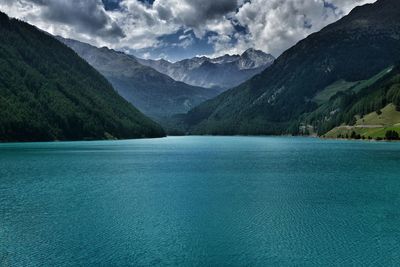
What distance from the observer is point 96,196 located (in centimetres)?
6084

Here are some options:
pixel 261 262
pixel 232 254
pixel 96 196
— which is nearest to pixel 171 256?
pixel 232 254

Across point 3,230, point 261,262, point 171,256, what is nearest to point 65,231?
point 3,230

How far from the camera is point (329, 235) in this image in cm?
3894

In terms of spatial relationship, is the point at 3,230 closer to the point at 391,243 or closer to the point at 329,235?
the point at 329,235

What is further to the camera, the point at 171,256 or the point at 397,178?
the point at 397,178

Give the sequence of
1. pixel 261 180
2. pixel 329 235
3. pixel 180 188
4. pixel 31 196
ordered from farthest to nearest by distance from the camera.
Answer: pixel 261 180 → pixel 180 188 → pixel 31 196 → pixel 329 235

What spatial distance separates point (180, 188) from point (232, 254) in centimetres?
3658

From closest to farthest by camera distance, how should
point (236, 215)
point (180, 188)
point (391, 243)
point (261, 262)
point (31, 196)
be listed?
1. point (261, 262)
2. point (391, 243)
3. point (236, 215)
4. point (31, 196)
5. point (180, 188)

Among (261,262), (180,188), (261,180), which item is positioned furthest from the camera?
(261,180)

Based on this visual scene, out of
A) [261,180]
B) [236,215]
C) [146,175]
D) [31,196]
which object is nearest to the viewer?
[236,215]

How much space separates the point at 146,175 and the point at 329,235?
5503 centimetres

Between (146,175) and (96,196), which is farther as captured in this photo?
(146,175)

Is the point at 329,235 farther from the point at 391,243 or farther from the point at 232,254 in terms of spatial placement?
the point at 232,254

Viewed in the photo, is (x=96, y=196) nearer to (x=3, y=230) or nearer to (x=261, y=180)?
(x=3, y=230)
